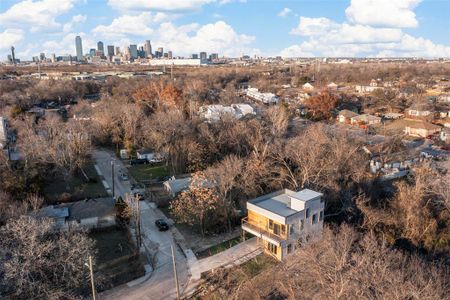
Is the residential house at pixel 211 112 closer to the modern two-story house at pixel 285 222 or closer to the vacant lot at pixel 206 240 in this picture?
the vacant lot at pixel 206 240

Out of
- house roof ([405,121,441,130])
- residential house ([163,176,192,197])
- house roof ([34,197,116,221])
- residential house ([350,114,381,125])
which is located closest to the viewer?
house roof ([34,197,116,221])

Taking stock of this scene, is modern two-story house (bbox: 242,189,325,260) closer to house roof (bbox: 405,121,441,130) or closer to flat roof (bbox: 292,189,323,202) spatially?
flat roof (bbox: 292,189,323,202)

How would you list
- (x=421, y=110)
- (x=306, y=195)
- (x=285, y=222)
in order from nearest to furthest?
(x=285, y=222) < (x=306, y=195) < (x=421, y=110)

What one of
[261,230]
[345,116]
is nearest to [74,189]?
[261,230]

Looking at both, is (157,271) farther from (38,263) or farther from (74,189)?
(74,189)

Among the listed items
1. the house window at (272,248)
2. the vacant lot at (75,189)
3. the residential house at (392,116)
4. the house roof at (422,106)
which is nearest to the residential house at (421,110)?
the house roof at (422,106)

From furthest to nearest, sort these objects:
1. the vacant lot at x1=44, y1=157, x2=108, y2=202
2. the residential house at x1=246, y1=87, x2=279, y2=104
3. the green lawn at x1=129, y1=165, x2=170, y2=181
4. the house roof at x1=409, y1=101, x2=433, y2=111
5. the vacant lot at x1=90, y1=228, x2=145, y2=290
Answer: the residential house at x1=246, y1=87, x2=279, y2=104
the house roof at x1=409, y1=101, x2=433, y2=111
the green lawn at x1=129, y1=165, x2=170, y2=181
the vacant lot at x1=44, y1=157, x2=108, y2=202
the vacant lot at x1=90, y1=228, x2=145, y2=290

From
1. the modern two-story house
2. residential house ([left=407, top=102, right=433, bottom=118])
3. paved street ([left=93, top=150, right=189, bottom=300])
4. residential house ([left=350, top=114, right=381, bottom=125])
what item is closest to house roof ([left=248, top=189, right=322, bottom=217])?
the modern two-story house

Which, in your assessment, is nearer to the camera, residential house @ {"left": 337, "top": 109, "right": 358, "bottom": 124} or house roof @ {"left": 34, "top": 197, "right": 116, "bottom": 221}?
house roof @ {"left": 34, "top": 197, "right": 116, "bottom": 221}
